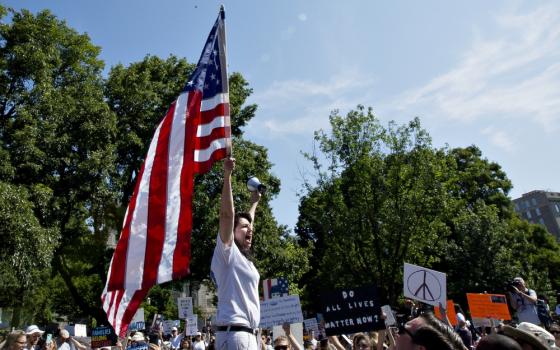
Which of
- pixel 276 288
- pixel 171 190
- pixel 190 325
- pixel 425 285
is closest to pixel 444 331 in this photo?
pixel 171 190

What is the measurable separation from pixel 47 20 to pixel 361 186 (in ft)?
57.5

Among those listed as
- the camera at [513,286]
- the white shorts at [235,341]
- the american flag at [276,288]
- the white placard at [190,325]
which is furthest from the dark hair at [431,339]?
the white placard at [190,325]

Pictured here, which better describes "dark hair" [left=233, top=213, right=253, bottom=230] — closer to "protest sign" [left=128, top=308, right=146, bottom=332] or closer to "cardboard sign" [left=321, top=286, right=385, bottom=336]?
"cardboard sign" [left=321, top=286, right=385, bottom=336]

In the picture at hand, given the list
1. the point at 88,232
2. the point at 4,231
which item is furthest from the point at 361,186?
the point at 4,231

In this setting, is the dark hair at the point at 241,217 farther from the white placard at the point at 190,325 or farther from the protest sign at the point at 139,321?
the white placard at the point at 190,325

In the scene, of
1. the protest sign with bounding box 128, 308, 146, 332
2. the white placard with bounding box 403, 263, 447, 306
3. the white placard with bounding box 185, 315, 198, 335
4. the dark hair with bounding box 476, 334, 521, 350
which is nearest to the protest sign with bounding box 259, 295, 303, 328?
the white placard with bounding box 403, 263, 447, 306

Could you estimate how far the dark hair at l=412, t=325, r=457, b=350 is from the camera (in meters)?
2.35

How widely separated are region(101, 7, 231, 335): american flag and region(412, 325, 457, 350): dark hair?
2602 millimetres

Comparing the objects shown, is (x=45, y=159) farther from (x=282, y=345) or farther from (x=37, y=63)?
(x=282, y=345)

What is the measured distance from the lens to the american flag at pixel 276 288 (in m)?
10.9

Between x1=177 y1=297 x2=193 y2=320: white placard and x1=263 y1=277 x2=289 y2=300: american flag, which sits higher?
x1=177 y1=297 x2=193 y2=320: white placard

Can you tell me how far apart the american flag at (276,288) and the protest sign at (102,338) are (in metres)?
5.83

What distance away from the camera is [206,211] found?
20688 millimetres

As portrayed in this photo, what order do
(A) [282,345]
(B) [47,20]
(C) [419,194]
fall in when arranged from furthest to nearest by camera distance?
(C) [419,194], (B) [47,20], (A) [282,345]
